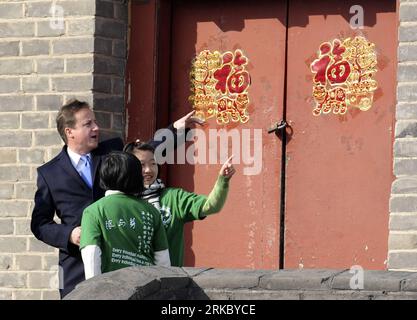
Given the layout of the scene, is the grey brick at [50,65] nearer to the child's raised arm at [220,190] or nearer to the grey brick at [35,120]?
the grey brick at [35,120]

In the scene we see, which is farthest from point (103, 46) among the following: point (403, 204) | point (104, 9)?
point (403, 204)

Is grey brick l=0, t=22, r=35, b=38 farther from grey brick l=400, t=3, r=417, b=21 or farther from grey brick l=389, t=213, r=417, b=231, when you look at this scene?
grey brick l=389, t=213, r=417, b=231

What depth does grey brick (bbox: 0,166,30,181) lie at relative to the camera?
32.2ft

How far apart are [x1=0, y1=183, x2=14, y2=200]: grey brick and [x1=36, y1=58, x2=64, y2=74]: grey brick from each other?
0.81m

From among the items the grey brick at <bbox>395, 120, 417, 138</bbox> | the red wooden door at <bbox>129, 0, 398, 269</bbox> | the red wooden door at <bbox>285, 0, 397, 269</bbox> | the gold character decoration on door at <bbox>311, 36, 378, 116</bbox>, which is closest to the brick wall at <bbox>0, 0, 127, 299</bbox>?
the red wooden door at <bbox>129, 0, 398, 269</bbox>

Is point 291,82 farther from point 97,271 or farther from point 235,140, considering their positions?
point 97,271

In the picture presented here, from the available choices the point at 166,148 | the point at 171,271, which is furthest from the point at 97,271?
the point at 166,148

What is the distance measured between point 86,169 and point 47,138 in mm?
1894

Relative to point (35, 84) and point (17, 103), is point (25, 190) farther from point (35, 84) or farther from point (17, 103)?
point (35, 84)

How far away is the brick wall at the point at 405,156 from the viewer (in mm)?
8953

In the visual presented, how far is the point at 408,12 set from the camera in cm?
907

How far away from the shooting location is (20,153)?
32.3ft
